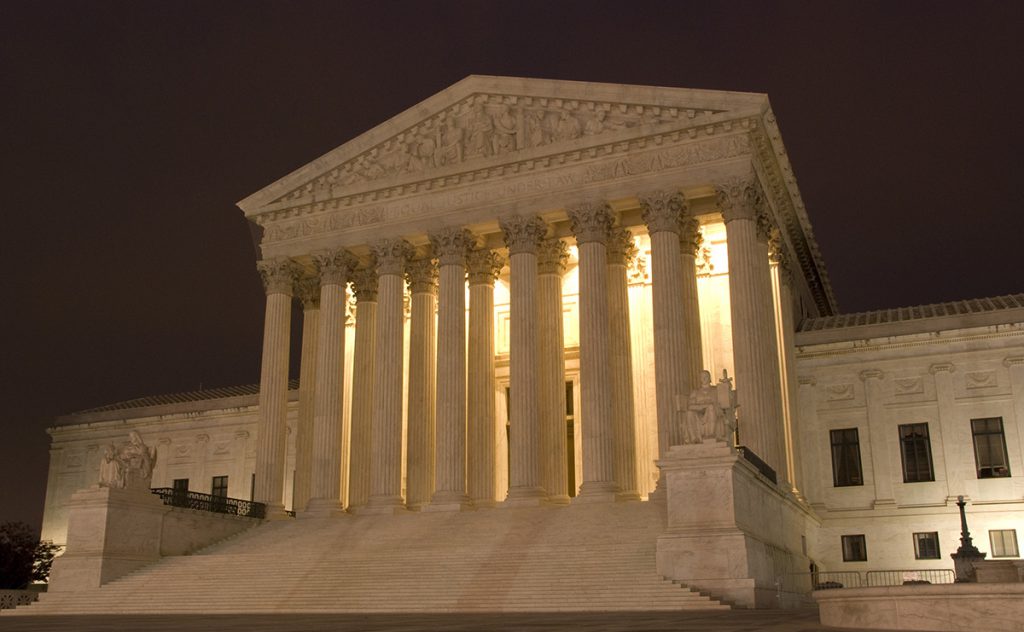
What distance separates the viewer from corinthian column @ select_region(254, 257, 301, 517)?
38625mm

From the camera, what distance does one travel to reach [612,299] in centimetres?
3684

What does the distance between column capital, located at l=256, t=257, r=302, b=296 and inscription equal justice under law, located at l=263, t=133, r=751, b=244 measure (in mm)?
984

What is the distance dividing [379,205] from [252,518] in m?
13.4

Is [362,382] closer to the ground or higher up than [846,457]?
higher up

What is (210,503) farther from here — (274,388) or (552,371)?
(552,371)

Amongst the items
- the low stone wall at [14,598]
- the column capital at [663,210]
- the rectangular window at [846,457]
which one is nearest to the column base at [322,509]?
the low stone wall at [14,598]

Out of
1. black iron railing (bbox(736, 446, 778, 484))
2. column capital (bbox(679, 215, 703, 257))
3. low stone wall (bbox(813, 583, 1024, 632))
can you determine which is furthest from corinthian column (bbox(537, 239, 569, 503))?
low stone wall (bbox(813, 583, 1024, 632))

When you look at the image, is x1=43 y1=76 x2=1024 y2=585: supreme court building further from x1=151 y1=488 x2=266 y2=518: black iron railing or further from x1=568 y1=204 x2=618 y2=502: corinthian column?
x1=151 y1=488 x2=266 y2=518: black iron railing

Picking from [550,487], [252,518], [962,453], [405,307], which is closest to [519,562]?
[550,487]

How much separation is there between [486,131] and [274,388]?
1362 cm

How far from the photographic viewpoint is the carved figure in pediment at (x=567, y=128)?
1451 inches

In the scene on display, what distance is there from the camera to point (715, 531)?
23.9 meters

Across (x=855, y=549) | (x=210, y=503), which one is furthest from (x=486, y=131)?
(x=855, y=549)

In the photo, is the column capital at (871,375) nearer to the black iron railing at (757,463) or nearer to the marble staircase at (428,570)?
the black iron railing at (757,463)
